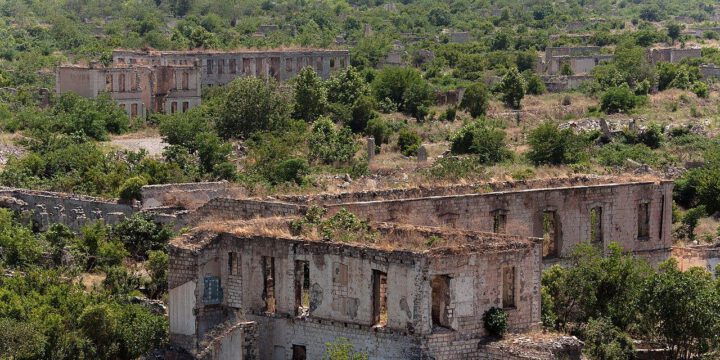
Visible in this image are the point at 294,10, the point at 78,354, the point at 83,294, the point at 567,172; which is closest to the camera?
the point at 78,354

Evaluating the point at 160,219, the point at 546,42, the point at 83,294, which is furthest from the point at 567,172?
the point at 546,42

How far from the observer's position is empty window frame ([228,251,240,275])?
30047 mm

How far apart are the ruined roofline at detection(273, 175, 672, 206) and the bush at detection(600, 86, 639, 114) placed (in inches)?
1179

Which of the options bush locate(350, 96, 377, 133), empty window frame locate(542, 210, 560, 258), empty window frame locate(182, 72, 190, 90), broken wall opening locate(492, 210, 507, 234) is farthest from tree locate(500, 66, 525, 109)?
broken wall opening locate(492, 210, 507, 234)

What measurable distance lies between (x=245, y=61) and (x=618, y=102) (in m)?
21.7

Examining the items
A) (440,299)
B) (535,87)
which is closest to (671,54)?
(535,87)

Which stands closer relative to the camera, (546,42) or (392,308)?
(392,308)

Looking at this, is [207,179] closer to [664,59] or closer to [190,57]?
[190,57]

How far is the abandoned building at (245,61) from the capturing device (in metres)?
79.0

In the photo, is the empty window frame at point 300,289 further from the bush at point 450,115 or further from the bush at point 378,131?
the bush at point 450,115

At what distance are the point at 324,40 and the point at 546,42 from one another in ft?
48.0

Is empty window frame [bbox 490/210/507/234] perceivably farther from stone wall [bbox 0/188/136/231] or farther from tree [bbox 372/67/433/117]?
tree [bbox 372/67/433/117]

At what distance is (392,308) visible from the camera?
28.0m

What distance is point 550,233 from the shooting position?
3766cm
